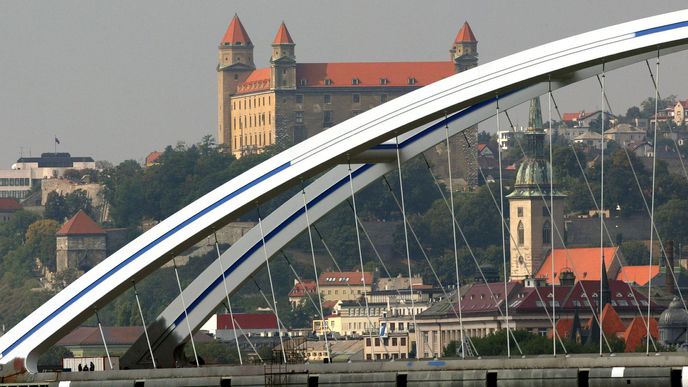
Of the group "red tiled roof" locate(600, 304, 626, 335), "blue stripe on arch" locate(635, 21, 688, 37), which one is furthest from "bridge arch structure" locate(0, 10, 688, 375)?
"red tiled roof" locate(600, 304, 626, 335)

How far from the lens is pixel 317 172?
46188 millimetres

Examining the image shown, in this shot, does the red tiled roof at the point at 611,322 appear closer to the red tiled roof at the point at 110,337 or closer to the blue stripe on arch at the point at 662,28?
the red tiled roof at the point at 110,337

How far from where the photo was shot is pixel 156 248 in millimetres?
46438

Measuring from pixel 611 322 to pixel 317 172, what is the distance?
11770cm

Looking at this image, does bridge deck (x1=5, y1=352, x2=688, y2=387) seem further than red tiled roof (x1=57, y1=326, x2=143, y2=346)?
No

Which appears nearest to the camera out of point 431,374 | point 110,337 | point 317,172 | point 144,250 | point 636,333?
point 431,374

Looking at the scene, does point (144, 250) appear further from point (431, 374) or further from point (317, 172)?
point (431, 374)

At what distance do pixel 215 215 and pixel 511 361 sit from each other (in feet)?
20.2

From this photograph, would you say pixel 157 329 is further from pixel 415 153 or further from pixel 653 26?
pixel 653 26

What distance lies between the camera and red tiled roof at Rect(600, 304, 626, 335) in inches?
6270

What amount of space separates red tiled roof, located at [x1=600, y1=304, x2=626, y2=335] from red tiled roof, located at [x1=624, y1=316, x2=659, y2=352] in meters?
0.68

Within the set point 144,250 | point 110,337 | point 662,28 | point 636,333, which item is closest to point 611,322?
point 636,333

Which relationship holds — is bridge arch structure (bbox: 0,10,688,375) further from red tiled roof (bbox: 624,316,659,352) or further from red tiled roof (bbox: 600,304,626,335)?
red tiled roof (bbox: 600,304,626,335)

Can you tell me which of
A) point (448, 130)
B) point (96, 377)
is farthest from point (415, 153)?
point (96, 377)
